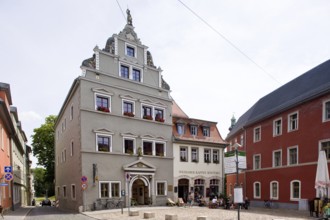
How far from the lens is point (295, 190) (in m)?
24.1

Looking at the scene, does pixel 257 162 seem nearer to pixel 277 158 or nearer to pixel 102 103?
pixel 277 158

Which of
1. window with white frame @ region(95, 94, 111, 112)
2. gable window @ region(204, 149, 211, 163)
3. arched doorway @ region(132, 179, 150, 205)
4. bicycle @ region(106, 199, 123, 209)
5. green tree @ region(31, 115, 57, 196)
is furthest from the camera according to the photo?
green tree @ region(31, 115, 57, 196)

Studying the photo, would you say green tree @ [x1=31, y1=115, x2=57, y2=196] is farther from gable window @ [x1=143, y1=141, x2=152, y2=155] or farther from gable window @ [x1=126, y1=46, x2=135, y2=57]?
gable window @ [x1=126, y1=46, x2=135, y2=57]

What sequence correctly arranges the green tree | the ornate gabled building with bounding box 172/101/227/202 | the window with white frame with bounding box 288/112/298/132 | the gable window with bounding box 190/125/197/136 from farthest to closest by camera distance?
the green tree < the gable window with bounding box 190/125/197/136 < the ornate gabled building with bounding box 172/101/227/202 < the window with white frame with bounding box 288/112/298/132

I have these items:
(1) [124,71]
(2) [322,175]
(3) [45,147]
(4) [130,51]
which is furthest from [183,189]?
(3) [45,147]

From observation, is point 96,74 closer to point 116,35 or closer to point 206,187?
point 116,35

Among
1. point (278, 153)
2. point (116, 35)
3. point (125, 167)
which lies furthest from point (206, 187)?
point (116, 35)

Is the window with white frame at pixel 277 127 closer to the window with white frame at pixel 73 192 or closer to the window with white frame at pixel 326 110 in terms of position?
the window with white frame at pixel 326 110

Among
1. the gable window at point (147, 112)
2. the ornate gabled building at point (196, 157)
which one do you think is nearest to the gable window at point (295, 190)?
the ornate gabled building at point (196, 157)

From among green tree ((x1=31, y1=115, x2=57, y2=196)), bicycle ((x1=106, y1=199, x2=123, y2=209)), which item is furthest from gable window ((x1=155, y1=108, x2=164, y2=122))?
green tree ((x1=31, y1=115, x2=57, y2=196))

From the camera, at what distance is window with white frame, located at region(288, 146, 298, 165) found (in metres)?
24.4

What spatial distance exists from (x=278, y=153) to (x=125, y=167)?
47.2 ft

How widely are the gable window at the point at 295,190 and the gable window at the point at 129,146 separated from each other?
14.1 meters

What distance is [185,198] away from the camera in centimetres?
2984
